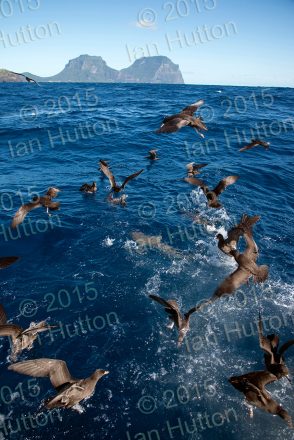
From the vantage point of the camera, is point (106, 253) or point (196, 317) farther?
point (106, 253)

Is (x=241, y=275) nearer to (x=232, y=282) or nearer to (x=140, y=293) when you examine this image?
(x=232, y=282)

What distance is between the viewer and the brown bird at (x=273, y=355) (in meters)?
7.03

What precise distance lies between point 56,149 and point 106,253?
48.3ft

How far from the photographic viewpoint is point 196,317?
11211 mm

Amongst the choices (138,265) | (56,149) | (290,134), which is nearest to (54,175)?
(56,149)

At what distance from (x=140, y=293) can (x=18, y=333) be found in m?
4.72

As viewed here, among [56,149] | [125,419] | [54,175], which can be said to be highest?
[56,149]

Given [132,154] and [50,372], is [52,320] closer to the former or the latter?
[50,372]

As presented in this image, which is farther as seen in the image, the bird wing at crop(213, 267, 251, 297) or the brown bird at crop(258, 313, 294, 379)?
the bird wing at crop(213, 267, 251, 297)

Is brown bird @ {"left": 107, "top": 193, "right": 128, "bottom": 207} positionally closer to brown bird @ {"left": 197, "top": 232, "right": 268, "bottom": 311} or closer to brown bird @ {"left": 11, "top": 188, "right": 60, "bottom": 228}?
brown bird @ {"left": 11, "top": 188, "right": 60, "bottom": 228}

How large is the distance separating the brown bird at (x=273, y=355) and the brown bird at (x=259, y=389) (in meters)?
0.29

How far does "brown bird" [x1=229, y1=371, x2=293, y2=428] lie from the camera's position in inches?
262

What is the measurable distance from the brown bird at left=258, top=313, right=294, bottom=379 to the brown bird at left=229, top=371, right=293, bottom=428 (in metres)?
0.29

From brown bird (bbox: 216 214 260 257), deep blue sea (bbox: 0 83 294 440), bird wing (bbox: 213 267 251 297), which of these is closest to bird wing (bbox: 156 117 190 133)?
brown bird (bbox: 216 214 260 257)
